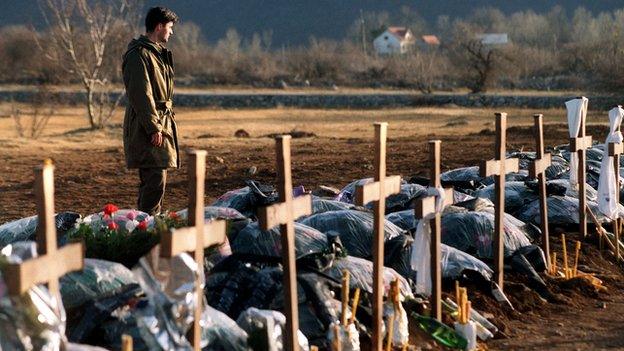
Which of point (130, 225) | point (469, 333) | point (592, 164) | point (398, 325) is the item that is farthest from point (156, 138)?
point (592, 164)

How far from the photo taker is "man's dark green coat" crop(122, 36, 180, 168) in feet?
29.1

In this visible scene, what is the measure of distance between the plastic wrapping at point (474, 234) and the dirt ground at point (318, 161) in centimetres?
57

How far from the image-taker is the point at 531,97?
1687 inches

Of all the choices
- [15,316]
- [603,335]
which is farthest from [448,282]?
[15,316]

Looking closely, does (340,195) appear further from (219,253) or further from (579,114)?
(219,253)

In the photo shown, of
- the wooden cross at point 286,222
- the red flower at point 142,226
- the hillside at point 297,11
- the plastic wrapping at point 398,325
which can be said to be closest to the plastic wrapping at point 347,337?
the wooden cross at point 286,222

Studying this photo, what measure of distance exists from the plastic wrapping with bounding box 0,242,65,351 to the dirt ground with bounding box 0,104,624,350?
3.21 metres

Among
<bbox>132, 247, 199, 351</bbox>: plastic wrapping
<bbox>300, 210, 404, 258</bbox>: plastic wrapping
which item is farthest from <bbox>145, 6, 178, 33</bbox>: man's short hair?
<bbox>132, 247, 199, 351</bbox>: plastic wrapping

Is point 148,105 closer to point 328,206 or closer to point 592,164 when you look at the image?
point 328,206

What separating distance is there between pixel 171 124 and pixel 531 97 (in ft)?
114

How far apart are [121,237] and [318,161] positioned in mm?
11612

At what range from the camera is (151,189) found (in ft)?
30.3

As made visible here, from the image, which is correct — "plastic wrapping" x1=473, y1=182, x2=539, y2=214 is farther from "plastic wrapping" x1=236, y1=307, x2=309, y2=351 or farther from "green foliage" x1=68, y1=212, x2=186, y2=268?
"plastic wrapping" x1=236, y1=307, x2=309, y2=351

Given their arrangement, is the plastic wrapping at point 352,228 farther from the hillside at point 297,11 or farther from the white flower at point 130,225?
the hillside at point 297,11
